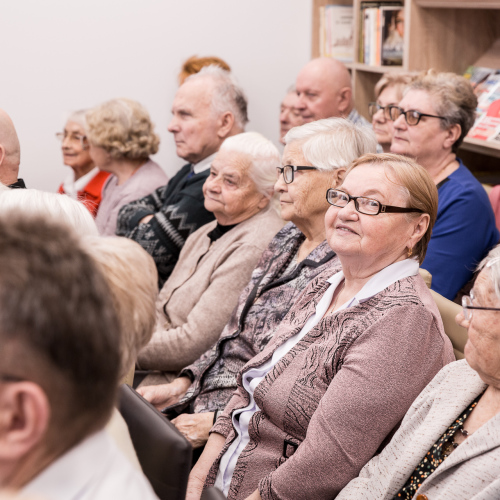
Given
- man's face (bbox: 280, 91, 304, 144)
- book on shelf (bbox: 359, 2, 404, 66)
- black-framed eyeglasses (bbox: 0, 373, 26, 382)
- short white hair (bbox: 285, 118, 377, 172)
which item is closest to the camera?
black-framed eyeglasses (bbox: 0, 373, 26, 382)

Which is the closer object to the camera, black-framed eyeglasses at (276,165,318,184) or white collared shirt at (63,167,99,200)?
black-framed eyeglasses at (276,165,318,184)

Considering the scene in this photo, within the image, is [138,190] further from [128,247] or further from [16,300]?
[16,300]

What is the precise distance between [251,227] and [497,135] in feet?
4.41

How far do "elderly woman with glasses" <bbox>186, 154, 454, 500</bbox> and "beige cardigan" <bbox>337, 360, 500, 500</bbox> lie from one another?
5 centimetres

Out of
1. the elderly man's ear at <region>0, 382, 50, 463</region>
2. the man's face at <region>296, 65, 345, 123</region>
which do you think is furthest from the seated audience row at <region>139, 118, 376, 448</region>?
the man's face at <region>296, 65, 345, 123</region>

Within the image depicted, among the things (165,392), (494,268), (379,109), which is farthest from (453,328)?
(379,109)

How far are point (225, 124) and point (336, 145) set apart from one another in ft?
4.01

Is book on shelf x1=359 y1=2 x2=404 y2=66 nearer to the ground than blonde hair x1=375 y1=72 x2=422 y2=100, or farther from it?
farther from it

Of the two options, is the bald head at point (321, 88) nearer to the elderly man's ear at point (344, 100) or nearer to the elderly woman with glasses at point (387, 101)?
the elderly man's ear at point (344, 100)

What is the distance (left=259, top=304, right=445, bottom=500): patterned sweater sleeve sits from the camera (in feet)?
4.73

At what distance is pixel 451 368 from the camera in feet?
4.69

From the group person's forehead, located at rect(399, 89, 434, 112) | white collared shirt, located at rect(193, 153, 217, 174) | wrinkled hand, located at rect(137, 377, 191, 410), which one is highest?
person's forehead, located at rect(399, 89, 434, 112)

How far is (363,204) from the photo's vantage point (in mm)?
1719

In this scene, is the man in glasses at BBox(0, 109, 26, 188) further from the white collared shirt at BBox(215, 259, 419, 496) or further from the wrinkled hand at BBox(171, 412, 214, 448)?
the white collared shirt at BBox(215, 259, 419, 496)
